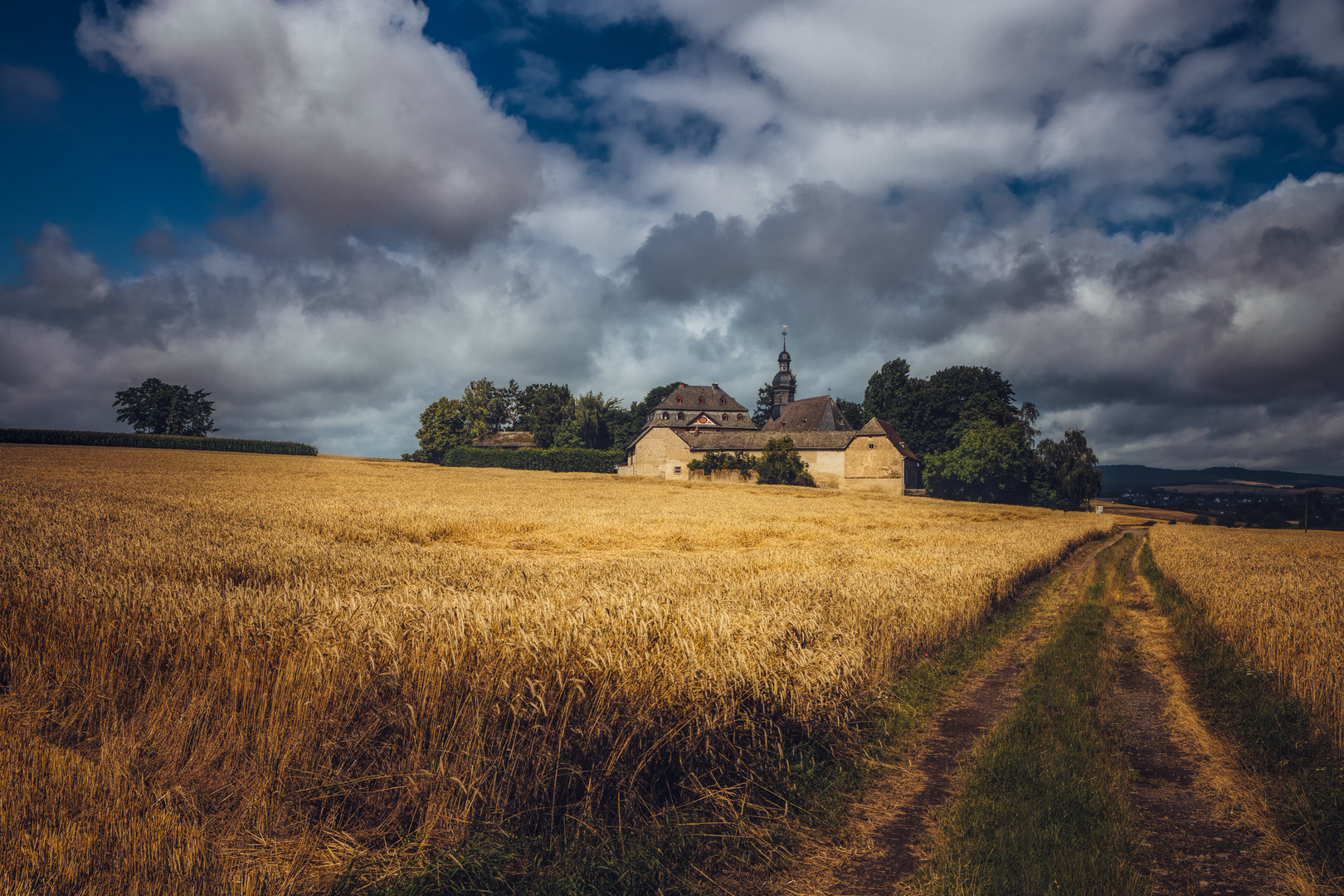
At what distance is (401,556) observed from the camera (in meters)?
12.0

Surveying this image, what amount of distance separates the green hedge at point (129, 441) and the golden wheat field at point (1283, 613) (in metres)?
88.6

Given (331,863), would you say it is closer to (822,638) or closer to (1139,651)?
(822,638)

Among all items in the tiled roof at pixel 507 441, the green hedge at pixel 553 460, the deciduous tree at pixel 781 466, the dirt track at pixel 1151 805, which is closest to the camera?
the dirt track at pixel 1151 805

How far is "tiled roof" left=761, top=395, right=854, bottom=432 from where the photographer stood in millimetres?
79438

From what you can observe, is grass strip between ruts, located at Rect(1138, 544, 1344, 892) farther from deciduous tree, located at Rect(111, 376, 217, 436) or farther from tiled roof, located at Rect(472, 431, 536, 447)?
deciduous tree, located at Rect(111, 376, 217, 436)

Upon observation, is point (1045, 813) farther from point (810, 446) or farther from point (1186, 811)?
point (810, 446)

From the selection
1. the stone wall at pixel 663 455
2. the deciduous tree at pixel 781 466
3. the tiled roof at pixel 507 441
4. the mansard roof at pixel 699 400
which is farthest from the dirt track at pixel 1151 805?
the tiled roof at pixel 507 441

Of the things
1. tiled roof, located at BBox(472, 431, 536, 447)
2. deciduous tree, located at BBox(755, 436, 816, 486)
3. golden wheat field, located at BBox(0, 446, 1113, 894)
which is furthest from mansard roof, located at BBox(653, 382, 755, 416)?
golden wheat field, located at BBox(0, 446, 1113, 894)

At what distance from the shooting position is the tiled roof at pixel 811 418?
79438 millimetres

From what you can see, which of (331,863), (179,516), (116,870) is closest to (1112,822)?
(331,863)

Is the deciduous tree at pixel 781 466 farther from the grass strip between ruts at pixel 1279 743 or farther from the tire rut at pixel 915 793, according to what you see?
the tire rut at pixel 915 793

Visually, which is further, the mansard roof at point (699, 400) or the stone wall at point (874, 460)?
the mansard roof at point (699, 400)

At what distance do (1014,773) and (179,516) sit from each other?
859 inches

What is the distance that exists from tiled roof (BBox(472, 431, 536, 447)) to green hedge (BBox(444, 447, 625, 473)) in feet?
56.0
